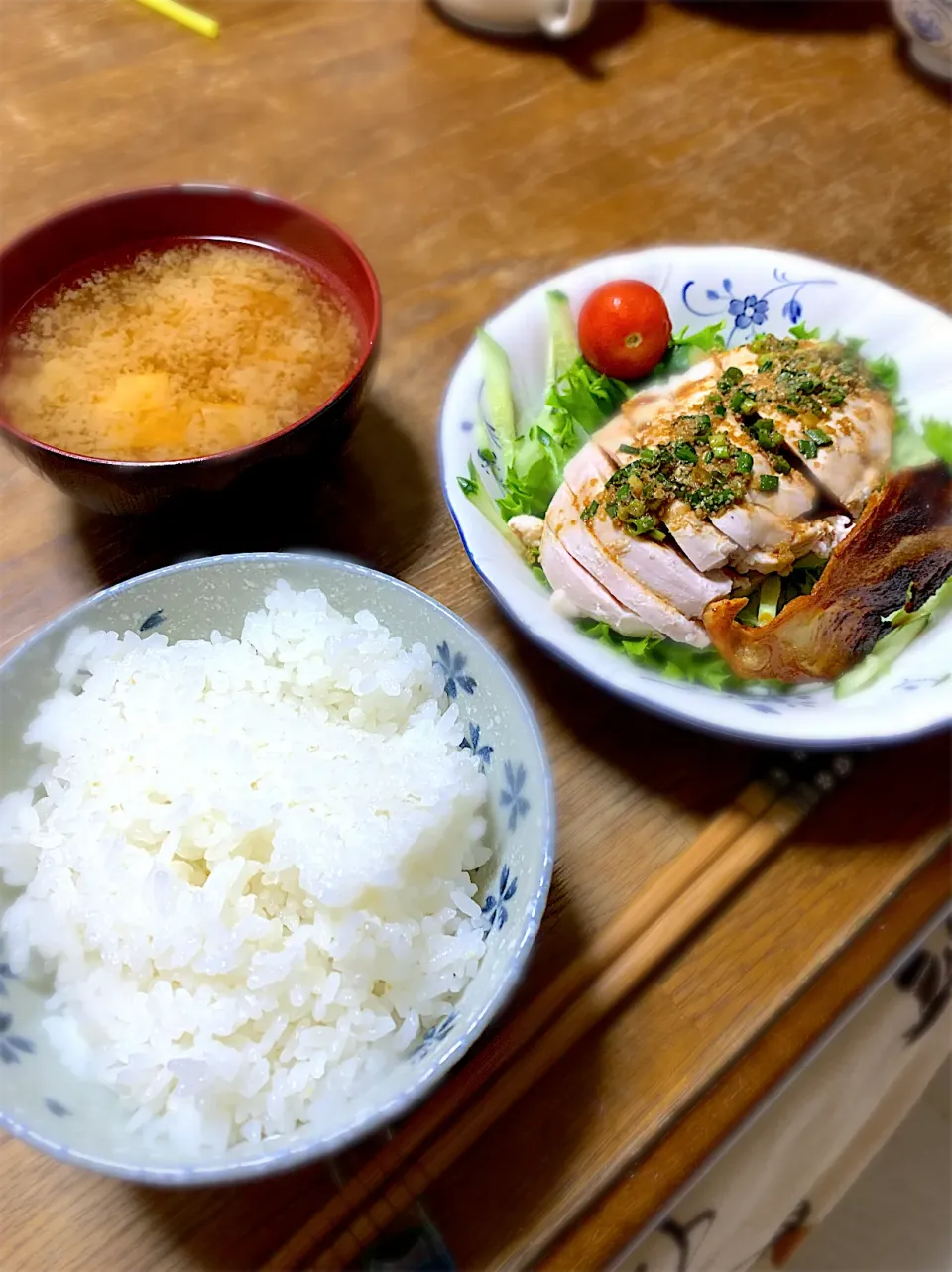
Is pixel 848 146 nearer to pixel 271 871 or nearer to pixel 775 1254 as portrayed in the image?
pixel 271 871

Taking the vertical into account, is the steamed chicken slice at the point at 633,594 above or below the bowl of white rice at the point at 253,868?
above

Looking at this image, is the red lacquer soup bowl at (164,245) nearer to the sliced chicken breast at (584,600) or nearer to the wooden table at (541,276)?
the wooden table at (541,276)

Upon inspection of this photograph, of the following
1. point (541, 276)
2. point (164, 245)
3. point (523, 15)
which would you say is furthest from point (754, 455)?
point (523, 15)

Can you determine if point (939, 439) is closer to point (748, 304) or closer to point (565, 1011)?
point (748, 304)

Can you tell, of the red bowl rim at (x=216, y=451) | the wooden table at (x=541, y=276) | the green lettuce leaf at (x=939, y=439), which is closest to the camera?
the wooden table at (x=541, y=276)

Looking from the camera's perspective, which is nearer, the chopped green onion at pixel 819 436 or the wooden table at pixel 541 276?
the wooden table at pixel 541 276

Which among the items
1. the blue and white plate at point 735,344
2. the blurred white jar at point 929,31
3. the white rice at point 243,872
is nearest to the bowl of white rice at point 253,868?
the white rice at point 243,872

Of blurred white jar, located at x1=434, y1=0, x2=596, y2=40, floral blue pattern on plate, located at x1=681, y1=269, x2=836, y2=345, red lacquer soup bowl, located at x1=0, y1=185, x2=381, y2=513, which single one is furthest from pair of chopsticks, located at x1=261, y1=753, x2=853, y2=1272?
blurred white jar, located at x1=434, y1=0, x2=596, y2=40
